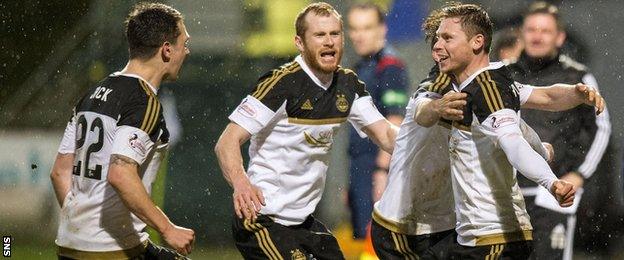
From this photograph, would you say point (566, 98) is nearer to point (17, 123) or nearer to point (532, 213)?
point (532, 213)

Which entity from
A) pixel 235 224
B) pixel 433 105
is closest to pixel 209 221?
pixel 235 224

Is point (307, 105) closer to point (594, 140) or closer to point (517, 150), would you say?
point (517, 150)

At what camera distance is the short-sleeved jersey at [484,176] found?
638cm

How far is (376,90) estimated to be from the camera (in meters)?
9.77

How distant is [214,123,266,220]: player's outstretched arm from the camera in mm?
6590

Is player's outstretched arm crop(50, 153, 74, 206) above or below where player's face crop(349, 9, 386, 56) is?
below

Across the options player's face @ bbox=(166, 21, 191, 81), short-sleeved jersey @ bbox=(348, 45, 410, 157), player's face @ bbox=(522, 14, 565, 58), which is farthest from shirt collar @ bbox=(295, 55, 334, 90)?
short-sleeved jersey @ bbox=(348, 45, 410, 157)

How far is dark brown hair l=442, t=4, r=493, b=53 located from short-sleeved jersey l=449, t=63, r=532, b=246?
18 centimetres

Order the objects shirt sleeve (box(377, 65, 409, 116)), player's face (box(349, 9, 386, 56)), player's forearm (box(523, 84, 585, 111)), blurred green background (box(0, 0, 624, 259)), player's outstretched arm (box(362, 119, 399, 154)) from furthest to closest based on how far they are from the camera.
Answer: blurred green background (box(0, 0, 624, 259)) < player's face (box(349, 9, 386, 56)) < shirt sleeve (box(377, 65, 409, 116)) < player's outstretched arm (box(362, 119, 399, 154)) < player's forearm (box(523, 84, 585, 111))

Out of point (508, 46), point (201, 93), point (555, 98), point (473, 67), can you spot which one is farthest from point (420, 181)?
point (201, 93)

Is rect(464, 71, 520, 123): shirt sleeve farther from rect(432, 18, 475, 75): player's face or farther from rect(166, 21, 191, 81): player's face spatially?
rect(166, 21, 191, 81): player's face

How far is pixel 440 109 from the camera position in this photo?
6.34 meters

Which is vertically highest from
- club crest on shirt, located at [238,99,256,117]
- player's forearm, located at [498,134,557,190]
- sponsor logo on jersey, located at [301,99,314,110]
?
player's forearm, located at [498,134,557,190]

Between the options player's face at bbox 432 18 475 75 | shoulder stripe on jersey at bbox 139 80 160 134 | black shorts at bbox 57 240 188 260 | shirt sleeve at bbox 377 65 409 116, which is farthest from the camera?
shirt sleeve at bbox 377 65 409 116
